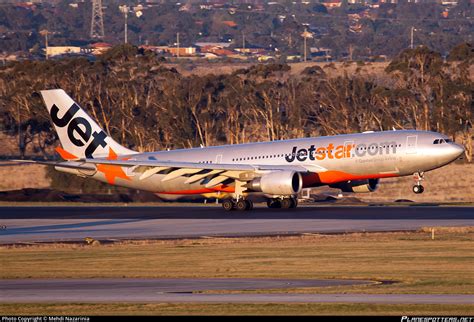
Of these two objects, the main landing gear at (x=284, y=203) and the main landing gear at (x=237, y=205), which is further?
the main landing gear at (x=284, y=203)

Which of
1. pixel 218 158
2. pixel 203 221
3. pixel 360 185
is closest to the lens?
pixel 203 221

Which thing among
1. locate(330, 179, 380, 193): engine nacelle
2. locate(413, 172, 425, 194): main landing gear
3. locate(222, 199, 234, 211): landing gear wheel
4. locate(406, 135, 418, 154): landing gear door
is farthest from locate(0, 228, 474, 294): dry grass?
locate(222, 199, 234, 211): landing gear wheel

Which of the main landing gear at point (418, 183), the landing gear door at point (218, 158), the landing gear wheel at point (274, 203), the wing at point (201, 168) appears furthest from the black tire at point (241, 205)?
the main landing gear at point (418, 183)

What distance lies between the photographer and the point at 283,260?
102 feet

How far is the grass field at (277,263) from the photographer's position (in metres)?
21.4

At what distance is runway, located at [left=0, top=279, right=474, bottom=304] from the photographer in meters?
22.6

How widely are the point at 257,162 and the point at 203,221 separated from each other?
789 cm

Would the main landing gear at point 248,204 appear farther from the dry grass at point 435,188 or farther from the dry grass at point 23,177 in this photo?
the dry grass at point 23,177

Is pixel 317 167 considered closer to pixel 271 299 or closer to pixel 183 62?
pixel 271 299

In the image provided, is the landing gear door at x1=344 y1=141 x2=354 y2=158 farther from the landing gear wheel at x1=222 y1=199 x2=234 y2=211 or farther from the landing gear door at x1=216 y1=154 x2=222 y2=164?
the landing gear door at x1=216 y1=154 x2=222 y2=164

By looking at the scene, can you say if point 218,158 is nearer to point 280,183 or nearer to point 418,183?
point 280,183

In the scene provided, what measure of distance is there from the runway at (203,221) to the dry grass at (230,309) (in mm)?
16213

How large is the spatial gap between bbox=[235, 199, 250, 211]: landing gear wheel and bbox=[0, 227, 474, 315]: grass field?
13350mm

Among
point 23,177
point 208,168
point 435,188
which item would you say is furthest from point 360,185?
point 23,177
